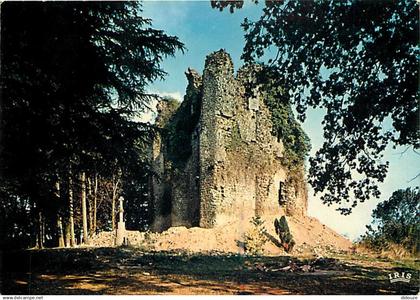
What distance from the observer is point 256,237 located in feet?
20.1

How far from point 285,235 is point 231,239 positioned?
0.74 meters

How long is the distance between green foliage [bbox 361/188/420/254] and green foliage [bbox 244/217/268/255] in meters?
1.30

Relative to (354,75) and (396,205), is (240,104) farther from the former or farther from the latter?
(396,205)

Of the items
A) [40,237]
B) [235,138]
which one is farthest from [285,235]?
[40,237]

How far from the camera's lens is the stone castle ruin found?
6.21 metres

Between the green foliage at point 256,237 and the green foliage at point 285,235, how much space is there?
0.19 meters

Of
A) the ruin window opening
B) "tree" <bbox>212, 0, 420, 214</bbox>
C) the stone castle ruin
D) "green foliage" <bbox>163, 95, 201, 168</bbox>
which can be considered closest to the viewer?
"tree" <bbox>212, 0, 420, 214</bbox>

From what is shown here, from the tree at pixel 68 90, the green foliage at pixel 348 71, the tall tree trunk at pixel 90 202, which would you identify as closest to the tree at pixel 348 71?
the green foliage at pixel 348 71

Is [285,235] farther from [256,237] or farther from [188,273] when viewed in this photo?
[188,273]

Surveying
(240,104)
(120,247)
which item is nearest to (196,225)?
(120,247)

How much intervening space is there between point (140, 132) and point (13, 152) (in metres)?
1.58

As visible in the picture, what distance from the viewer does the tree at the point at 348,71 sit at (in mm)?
4867

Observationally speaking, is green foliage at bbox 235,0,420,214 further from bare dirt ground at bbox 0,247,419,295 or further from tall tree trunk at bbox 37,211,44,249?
tall tree trunk at bbox 37,211,44,249

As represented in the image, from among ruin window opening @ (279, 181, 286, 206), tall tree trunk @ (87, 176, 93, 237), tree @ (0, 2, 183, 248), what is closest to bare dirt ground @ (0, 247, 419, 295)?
tall tree trunk @ (87, 176, 93, 237)
